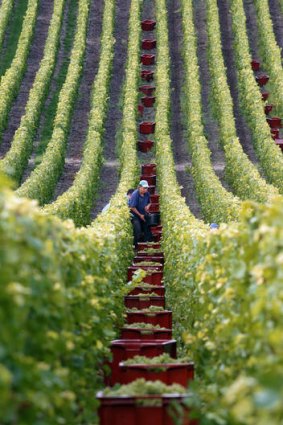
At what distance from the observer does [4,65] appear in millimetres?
44219

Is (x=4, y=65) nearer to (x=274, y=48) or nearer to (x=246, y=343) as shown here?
(x=274, y=48)

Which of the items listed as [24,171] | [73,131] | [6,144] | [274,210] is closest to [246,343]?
[274,210]

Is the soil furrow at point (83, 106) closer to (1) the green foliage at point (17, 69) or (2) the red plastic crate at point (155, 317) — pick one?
(1) the green foliage at point (17, 69)

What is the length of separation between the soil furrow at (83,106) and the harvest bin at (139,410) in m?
22.4

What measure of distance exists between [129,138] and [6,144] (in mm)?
4444

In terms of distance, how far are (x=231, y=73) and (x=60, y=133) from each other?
11.3 m

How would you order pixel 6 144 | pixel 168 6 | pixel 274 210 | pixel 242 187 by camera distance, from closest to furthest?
1. pixel 274 210
2. pixel 242 187
3. pixel 6 144
4. pixel 168 6

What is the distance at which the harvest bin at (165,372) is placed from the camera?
9.36m

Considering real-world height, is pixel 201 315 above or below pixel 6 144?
below

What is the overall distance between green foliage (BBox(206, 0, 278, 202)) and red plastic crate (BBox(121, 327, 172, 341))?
888cm

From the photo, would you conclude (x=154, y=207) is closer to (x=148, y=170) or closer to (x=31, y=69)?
(x=148, y=170)

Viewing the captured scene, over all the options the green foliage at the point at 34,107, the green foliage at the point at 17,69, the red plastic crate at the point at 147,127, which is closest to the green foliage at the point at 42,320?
the green foliage at the point at 34,107

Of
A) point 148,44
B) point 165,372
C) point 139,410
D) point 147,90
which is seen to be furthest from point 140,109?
point 139,410

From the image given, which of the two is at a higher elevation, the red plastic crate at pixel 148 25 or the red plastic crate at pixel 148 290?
the red plastic crate at pixel 148 25
